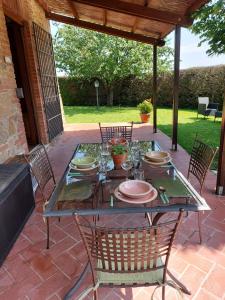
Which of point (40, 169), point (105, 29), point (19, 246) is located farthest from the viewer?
point (105, 29)

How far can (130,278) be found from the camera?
1.29m

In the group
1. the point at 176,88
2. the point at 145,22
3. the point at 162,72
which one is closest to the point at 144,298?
the point at 176,88

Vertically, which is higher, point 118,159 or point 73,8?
point 73,8

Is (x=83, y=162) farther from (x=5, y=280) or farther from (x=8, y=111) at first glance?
(x=8, y=111)

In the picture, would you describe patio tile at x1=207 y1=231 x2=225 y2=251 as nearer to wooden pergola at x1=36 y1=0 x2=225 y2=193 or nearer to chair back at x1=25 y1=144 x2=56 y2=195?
wooden pergola at x1=36 y1=0 x2=225 y2=193

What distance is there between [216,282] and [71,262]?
1.15 metres

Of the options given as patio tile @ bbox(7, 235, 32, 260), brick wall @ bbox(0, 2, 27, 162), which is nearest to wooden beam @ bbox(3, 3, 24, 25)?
brick wall @ bbox(0, 2, 27, 162)

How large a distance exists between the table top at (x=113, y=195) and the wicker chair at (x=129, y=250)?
8.2 inches

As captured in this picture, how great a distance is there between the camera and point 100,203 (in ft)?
4.99

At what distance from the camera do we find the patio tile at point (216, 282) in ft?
5.17

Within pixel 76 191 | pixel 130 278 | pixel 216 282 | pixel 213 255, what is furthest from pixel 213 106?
pixel 130 278

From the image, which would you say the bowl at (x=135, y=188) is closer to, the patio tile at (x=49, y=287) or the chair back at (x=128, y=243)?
the chair back at (x=128, y=243)

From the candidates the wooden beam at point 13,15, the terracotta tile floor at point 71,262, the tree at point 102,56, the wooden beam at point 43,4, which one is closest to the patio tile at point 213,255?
the terracotta tile floor at point 71,262

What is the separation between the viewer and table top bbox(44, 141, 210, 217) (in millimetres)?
1430
